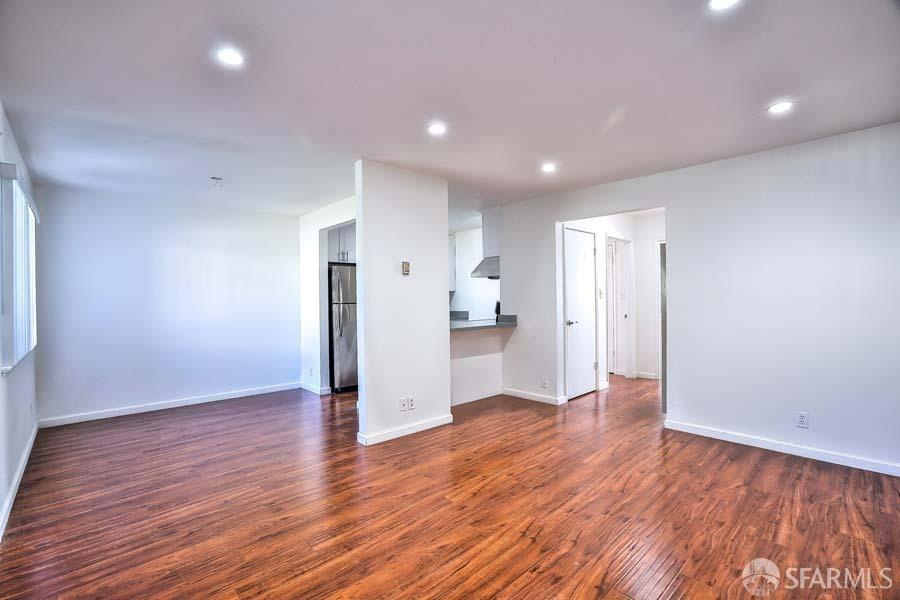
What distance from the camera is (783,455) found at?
127 inches

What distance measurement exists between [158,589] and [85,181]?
13.4 feet

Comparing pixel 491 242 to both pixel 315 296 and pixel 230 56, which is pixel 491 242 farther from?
pixel 230 56

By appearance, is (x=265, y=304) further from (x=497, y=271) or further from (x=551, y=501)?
(x=551, y=501)

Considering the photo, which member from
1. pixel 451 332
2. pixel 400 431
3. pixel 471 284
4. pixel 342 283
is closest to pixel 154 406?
pixel 342 283

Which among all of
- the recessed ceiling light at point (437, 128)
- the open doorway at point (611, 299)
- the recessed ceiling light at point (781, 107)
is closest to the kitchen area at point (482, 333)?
the open doorway at point (611, 299)

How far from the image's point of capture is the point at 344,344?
5.65m

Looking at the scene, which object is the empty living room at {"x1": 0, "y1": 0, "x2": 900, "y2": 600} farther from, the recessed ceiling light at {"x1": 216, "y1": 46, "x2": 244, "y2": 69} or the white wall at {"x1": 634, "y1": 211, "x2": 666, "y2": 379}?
the white wall at {"x1": 634, "y1": 211, "x2": 666, "y2": 379}

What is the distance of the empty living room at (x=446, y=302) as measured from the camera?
1855 mm

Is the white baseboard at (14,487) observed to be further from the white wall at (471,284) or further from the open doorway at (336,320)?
the white wall at (471,284)

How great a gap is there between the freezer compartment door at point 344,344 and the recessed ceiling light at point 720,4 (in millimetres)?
4847

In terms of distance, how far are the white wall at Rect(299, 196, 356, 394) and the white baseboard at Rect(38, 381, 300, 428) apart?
0.48 meters

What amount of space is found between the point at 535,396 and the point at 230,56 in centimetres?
434

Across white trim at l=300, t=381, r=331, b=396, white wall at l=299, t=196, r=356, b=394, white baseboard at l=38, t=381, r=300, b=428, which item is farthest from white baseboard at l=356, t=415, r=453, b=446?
white baseboard at l=38, t=381, r=300, b=428

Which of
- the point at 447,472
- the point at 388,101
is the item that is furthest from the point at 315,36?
the point at 447,472
